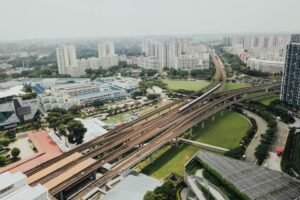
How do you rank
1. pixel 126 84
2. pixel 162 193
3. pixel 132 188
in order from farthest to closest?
pixel 126 84 < pixel 132 188 < pixel 162 193

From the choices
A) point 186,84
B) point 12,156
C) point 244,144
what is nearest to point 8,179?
point 12,156

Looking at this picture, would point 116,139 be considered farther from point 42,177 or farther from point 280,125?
point 280,125

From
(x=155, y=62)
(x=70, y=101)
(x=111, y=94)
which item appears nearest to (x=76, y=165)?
(x=70, y=101)

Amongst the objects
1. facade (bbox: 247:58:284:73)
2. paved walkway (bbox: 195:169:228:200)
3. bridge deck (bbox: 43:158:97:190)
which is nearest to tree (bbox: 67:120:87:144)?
bridge deck (bbox: 43:158:97:190)

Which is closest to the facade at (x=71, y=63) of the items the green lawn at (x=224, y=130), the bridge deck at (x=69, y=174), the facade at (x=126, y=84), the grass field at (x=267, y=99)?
the facade at (x=126, y=84)

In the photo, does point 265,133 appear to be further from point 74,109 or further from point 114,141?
point 74,109

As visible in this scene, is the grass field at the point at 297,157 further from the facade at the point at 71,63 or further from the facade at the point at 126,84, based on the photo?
the facade at the point at 71,63

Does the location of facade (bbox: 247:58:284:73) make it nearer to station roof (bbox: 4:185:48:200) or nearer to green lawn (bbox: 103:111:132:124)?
green lawn (bbox: 103:111:132:124)
